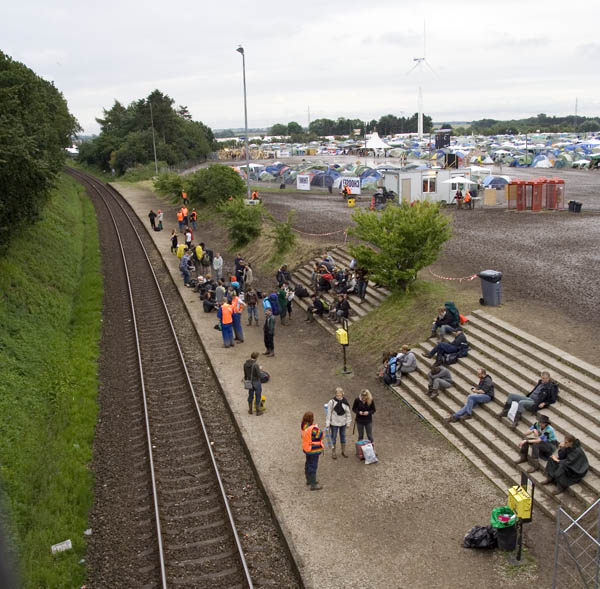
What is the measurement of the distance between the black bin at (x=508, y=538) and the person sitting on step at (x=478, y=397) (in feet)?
14.3

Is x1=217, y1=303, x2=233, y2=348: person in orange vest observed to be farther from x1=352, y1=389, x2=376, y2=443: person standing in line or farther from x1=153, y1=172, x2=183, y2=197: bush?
x1=153, y1=172, x2=183, y2=197: bush

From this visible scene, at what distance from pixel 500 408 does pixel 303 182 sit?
43.5 m

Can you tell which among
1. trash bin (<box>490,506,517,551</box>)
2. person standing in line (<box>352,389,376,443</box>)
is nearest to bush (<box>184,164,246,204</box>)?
person standing in line (<box>352,389,376,443</box>)

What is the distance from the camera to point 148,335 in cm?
2133

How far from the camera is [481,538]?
9.81 meters

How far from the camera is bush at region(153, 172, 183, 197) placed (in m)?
53.4

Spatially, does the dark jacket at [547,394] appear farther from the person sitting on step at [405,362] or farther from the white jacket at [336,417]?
the person sitting on step at [405,362]

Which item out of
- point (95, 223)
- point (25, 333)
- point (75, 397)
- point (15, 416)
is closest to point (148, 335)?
point (25, 333)

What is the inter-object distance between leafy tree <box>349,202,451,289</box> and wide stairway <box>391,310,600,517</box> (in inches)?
124

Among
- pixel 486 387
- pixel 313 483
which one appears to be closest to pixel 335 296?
pixel 486 387

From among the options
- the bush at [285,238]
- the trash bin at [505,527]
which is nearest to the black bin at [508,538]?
the trash bin at [505,527]

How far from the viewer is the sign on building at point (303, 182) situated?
5491cm

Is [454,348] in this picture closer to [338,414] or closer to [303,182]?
[338,414]

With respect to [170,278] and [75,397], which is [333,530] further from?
[170,278]
